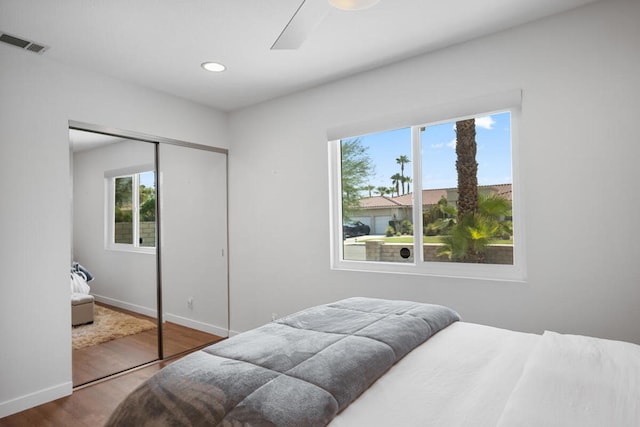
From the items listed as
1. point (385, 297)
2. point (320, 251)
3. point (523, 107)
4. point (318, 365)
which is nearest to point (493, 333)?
point (318, 365)

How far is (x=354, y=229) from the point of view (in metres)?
3.32

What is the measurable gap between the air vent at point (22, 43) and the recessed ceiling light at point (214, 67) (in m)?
1.04

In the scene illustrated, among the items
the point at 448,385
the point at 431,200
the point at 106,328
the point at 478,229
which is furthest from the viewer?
the point at 106,328

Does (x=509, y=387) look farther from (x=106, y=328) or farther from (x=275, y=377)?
(x=106, y=328)

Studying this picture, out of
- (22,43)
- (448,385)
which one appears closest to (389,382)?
(448,385)

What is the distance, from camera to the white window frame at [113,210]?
10.1 feet

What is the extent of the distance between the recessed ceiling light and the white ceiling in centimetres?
6

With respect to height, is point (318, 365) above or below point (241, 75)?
below

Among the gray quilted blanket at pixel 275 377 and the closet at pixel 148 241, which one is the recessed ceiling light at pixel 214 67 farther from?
the gray quilted blanket at pixel 275 377

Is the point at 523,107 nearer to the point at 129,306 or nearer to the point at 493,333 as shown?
the point at 493,333

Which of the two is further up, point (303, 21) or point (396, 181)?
point (303, 21)

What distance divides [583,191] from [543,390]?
1.52 meters

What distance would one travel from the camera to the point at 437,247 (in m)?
2.84

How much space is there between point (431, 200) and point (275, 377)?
6.72ft
